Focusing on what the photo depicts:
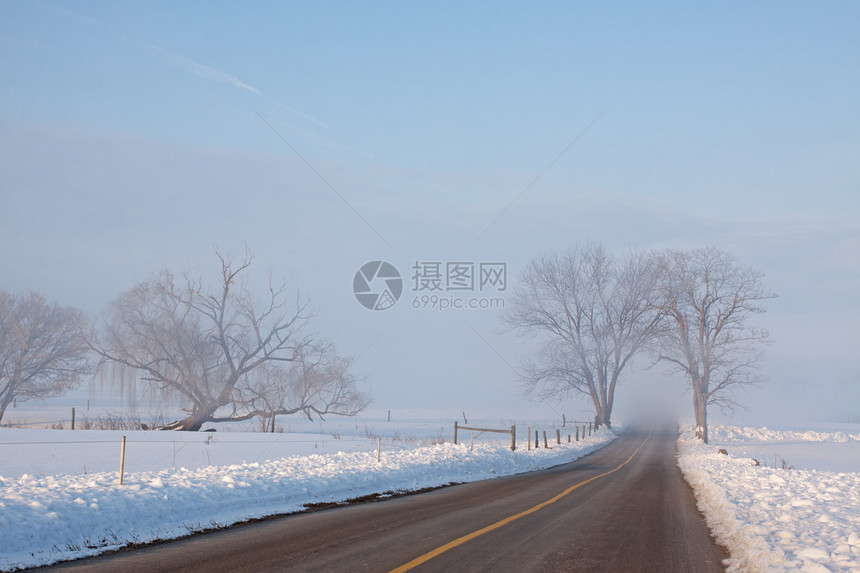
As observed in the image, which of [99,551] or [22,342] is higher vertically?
[22,342]

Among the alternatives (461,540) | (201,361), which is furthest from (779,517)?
(201,361)

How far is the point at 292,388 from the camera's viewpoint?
39.6 metres

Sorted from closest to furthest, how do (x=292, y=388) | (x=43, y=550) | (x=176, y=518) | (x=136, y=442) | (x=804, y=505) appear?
(x=43, y=550) → (x=176, y=518) → (x=804, y=505) → (x=136, y=442) → (x=292, y=388)

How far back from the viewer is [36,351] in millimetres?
45750

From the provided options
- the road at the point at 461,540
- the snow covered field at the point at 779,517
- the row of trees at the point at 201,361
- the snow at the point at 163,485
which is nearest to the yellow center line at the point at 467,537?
the road at the point at 461,540

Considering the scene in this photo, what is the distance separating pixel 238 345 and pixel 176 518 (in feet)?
104

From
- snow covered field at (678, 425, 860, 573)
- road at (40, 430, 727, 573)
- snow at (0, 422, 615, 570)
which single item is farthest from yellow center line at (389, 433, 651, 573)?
snow at (0, 422, 615, 570)

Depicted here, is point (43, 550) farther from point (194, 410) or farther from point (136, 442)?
point (194, 410)

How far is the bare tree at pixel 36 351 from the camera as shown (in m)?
44.7

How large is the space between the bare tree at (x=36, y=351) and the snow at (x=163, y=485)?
77.6ft

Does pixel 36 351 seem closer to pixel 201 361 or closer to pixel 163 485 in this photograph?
pixel 201 361

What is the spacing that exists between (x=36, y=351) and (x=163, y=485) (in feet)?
143

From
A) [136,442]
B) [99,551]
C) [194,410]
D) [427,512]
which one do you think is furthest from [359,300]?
[99,551]

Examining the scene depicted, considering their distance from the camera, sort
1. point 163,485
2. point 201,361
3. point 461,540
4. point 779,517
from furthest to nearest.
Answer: point 201,361 → point 163,485 → point 779,517 → point 461,540
